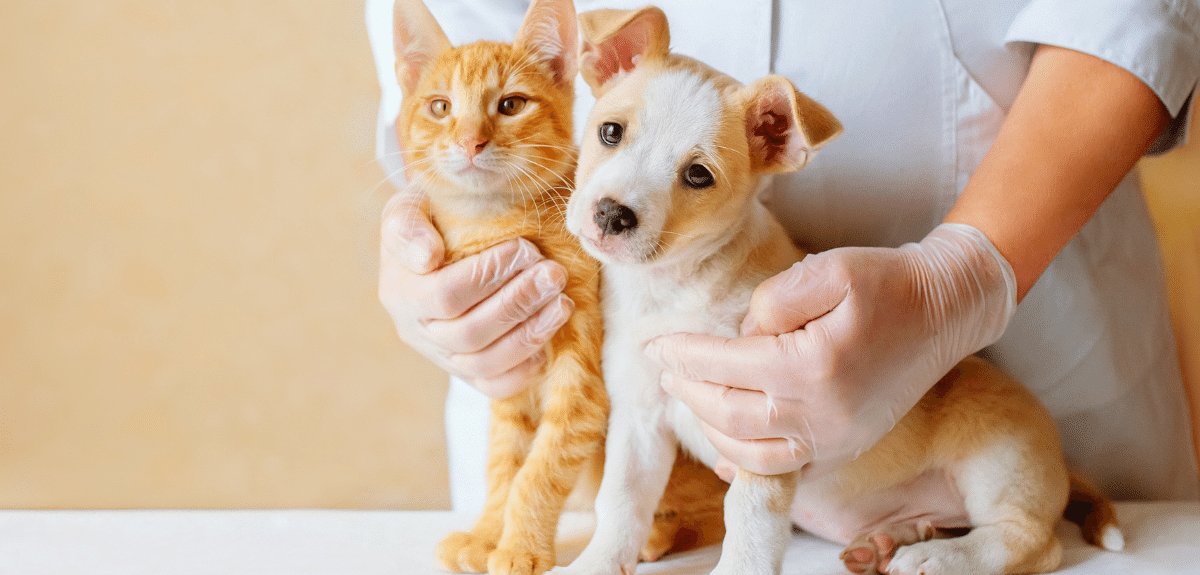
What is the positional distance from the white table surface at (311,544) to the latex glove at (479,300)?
1.05ft

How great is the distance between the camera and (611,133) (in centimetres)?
105

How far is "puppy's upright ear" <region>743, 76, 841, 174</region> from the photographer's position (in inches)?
38.4

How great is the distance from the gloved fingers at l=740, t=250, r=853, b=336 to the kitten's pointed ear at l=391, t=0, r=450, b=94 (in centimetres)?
69

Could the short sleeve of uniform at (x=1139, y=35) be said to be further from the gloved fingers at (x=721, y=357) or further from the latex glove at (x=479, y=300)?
the latex glove at (x=479, y=300)

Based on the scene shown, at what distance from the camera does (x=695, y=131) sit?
1022mm

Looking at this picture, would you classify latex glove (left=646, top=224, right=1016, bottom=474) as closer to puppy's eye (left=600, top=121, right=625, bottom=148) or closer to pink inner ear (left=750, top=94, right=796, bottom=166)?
pink inner ear (left=750, top=94, right=796, bottom=166)

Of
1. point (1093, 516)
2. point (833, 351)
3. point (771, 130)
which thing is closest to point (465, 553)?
point (833, 351)

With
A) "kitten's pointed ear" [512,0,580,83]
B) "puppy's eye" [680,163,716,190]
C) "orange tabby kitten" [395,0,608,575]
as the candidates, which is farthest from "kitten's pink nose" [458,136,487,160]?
"puppy's eye" [680,163,716,190]

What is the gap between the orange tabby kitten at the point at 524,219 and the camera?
114 cm

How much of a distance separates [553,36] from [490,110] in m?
0.17

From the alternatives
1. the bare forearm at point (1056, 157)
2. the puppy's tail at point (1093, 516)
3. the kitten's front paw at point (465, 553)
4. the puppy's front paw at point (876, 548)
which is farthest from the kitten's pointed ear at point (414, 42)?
the puppy's tail at point (1093, 516)

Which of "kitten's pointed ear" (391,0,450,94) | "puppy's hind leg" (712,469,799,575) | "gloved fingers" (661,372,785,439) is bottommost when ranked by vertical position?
"puppy's hind leg" (712,469,799,575)

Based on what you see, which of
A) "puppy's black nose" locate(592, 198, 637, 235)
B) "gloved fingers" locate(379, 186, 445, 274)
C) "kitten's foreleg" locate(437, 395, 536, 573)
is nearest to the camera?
"puppy's black nose" locate(592, 198, 637, 235)

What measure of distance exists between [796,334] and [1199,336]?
1734 millimetres
